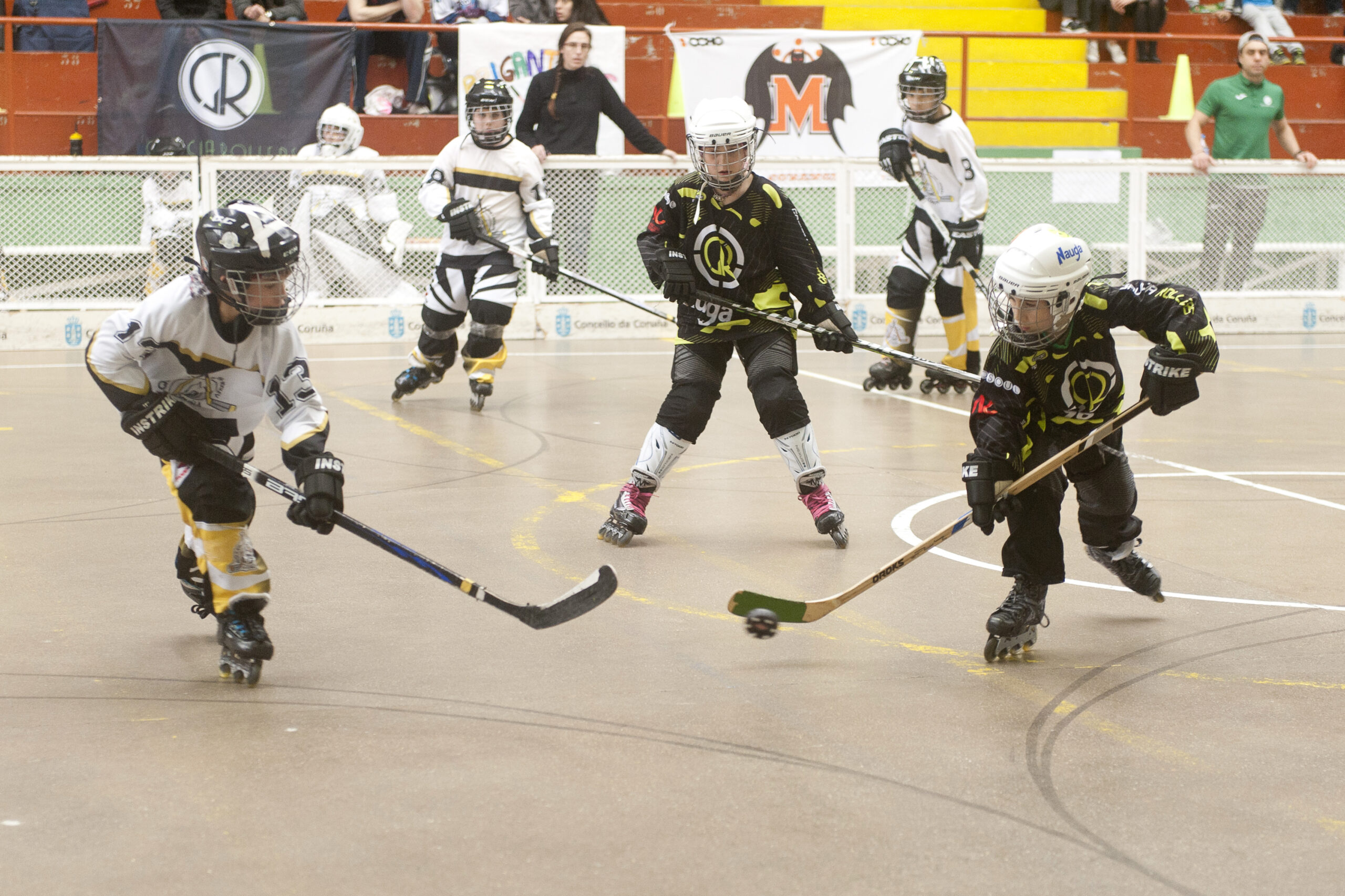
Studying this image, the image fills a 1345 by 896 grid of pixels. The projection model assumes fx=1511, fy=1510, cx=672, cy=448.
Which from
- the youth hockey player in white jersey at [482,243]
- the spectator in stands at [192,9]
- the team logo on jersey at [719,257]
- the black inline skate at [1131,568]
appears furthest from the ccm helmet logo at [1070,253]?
the spectator in stands at [192,9]

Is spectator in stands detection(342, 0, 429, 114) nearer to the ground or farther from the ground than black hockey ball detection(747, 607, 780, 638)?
farther from the ground

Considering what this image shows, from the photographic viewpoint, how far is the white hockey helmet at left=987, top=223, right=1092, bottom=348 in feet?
13.2

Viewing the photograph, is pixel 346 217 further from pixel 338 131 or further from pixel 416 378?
pixel 416 378

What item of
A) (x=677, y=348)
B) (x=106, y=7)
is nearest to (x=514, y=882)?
(x=677, y=348)

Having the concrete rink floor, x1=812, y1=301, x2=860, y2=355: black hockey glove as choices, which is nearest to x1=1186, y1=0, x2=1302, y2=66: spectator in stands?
the concrete rink floor

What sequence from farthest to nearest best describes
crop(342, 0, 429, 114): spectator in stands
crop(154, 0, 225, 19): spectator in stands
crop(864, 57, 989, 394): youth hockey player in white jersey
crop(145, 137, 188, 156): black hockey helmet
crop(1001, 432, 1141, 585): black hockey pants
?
crop(342, 0, 429, 114): spectator in stands → crop(154, 0, 225, 19): spectator in stands → crop(145, 137, 188, 156): black hockey helmet → crop(864, 57, 989, 394): youth hockey player in white jersey → crop(1001, 432, 1141, 585): black hockey pants

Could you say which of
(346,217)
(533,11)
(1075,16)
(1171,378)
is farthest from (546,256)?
(1075,16)

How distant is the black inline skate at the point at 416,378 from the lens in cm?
897

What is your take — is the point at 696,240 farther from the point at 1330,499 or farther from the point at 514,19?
the point at 514,19

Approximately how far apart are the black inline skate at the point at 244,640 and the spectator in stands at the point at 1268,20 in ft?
44.1

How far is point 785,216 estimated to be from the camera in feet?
18.8

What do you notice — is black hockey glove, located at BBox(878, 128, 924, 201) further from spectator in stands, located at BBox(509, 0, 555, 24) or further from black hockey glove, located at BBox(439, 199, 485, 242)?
spectator in stands, located at BBox(509, 0, 555, 24)

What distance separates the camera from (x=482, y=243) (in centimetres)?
880

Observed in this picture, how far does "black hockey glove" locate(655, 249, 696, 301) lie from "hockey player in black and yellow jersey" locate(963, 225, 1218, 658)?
1.59 metres
